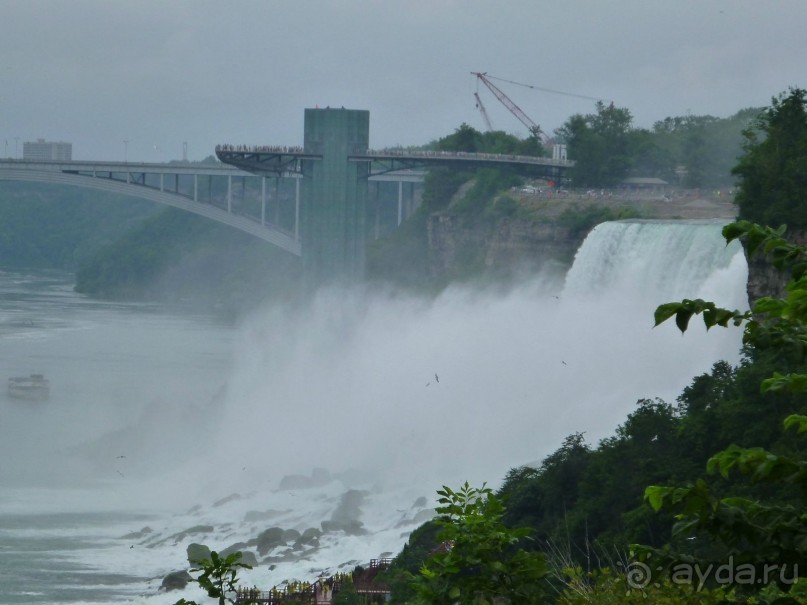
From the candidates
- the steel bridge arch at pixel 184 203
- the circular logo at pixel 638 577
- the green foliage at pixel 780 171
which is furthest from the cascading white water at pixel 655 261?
the steel bridge arch at pixel 184 203

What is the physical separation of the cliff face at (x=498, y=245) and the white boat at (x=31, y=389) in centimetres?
1302

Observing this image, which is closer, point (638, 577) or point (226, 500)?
point (638, 577)

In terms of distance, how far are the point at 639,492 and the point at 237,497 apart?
937cm

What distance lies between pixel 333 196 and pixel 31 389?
1551 centimetres

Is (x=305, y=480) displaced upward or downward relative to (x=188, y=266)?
upward

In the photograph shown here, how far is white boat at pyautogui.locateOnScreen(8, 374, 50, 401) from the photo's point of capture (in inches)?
1257

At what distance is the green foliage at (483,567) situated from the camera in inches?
184

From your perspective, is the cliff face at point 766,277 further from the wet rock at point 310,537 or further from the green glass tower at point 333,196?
the green glass tower at point 333,196

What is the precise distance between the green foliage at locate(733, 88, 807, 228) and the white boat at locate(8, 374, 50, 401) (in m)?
17.8

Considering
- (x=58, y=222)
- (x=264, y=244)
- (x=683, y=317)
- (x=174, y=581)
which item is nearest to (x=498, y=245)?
(x=174, y=581)

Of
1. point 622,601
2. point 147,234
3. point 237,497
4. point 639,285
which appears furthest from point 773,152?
point 147,234

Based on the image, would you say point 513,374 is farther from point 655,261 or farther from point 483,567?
point 483,567

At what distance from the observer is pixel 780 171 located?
2009cm

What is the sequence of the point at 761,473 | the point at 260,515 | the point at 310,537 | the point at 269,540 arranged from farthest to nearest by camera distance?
the point at 260,515
the point at 310,537
the point at 269,540
the point at 761,473
